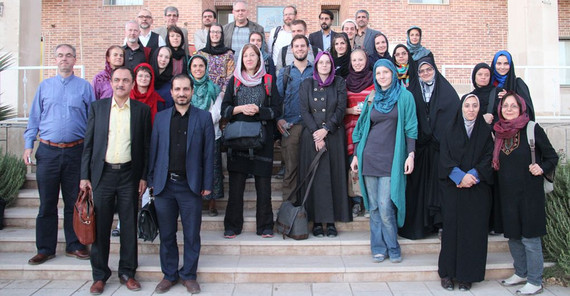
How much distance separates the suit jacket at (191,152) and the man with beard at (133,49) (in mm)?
1576

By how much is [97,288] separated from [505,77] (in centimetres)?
489

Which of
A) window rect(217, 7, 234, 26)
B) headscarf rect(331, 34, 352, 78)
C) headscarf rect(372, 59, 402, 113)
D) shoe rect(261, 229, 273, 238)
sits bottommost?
shoe rect(261, 229, 273, 238)

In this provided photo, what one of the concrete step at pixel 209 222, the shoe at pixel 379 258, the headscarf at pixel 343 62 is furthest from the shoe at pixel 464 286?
the headscarf at pixel 343 62

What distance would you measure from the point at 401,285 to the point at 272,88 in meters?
2.56

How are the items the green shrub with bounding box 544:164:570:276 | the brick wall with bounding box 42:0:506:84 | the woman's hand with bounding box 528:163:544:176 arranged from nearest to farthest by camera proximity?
the woman's hand with bounding box 528:163:544:176, the green shrub with bounding box 544:164:570:276, the brick wall with bounding box 42:0:506:84

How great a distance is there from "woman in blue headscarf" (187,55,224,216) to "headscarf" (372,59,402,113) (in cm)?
186

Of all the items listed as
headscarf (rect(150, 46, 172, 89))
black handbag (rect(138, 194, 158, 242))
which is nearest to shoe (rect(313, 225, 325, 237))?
black handbag (rect(138, 194, 158, 242))

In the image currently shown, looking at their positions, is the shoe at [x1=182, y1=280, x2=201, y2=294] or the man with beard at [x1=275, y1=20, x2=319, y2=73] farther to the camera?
the man with beard at [x1=275, y1=20, x2=319, y2=73]

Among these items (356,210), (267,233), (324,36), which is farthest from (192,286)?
(324,36)

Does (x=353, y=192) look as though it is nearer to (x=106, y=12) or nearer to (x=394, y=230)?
(x=394, y=230)

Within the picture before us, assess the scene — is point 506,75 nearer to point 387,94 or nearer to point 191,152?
point 387,94

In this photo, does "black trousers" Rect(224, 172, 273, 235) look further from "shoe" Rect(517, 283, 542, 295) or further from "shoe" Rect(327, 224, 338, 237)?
"shoe" Rect(517, 283, 542, 295)

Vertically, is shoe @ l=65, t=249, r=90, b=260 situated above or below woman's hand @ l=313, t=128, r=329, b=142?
below

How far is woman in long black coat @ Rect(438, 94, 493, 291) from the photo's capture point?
4008 mm
